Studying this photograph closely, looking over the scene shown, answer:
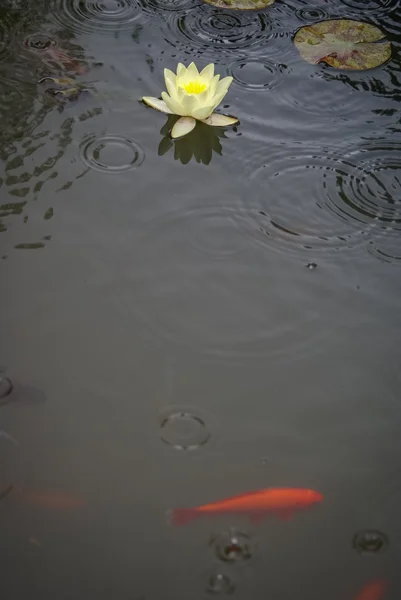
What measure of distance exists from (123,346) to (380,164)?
1.32 m

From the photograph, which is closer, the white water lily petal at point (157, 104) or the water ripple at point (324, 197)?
the water ripple at point (324, 197)

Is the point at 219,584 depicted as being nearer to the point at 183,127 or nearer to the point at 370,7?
the point at 183,127

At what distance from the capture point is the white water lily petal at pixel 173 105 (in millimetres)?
2758

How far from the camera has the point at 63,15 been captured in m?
3.26

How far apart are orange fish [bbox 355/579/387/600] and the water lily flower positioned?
1.83m

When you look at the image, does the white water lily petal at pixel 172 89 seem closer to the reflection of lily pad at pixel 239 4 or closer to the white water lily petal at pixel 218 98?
the white water lily petal at pixel 218 98

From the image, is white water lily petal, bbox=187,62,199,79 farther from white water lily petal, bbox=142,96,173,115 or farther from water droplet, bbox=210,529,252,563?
water droplet, bbox=210,529,252,563

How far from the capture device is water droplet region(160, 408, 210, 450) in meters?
1.83

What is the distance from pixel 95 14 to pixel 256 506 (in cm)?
257

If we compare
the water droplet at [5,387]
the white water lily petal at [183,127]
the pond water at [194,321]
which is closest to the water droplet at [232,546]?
the pond water at [194,321]

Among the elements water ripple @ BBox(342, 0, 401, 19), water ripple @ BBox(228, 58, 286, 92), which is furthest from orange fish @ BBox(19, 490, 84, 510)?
water ripple @ BBox(342, 0, 401, 19)

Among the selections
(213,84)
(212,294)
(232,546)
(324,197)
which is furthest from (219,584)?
(213,84)

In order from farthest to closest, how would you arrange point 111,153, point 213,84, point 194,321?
point 213,84, point 111,153, point 194,321

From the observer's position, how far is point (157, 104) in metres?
2.82
